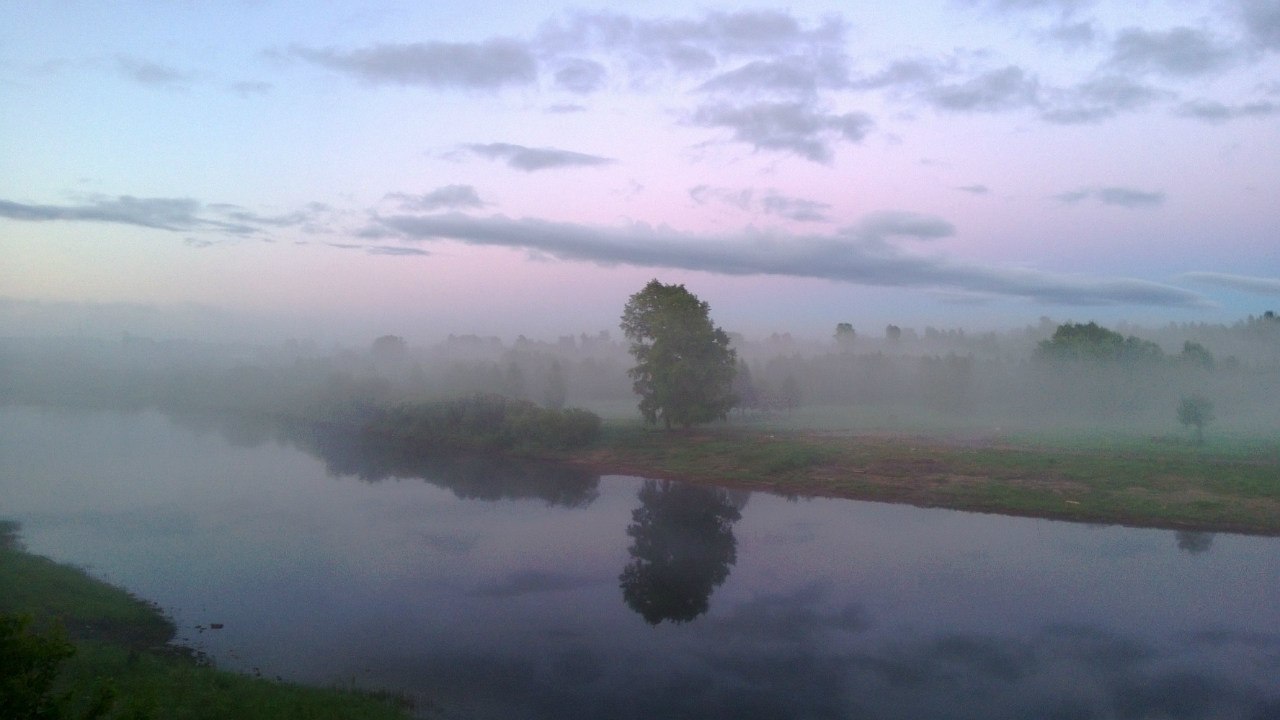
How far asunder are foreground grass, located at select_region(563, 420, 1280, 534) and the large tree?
223cm

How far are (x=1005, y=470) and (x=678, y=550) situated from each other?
67.2ft

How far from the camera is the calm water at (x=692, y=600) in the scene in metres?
17.0

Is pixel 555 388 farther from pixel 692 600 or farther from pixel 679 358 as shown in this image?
pixel 692 600

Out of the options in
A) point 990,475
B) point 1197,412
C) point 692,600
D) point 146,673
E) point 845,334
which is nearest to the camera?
point 146,673

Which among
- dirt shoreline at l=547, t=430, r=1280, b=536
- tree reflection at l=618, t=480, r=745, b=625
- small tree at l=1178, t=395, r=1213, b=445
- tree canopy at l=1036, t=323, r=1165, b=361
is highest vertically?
tree canopy at l=1036, t=323, r=1165, b=361

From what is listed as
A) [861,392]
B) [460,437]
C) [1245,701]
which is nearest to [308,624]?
[1245,701]

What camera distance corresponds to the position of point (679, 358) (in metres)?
56.4

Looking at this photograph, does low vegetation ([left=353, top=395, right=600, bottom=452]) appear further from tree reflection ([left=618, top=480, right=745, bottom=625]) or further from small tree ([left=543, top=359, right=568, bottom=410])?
small tree ([left=543, top=359, right=568, bottom=410])

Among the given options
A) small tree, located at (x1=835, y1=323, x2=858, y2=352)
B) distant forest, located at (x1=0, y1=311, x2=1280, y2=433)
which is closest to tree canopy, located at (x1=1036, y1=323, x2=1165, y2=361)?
distant forest, located at (x1=0, y1=311, x2=1280, y2=433)

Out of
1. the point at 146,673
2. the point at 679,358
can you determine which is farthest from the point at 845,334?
the point at 146,673

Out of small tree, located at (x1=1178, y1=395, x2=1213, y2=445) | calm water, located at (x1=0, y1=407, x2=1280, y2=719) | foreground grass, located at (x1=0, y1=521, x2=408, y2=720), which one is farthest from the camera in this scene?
small tree, located at (x1=1178, y1=395, x2=1213, y2=445)

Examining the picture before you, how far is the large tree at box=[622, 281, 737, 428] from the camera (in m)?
55.6

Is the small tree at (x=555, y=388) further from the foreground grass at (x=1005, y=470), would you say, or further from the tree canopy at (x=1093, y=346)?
the tree canopy at (x=1093, y=346)

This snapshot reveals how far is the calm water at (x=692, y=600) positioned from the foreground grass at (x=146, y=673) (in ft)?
4.07
